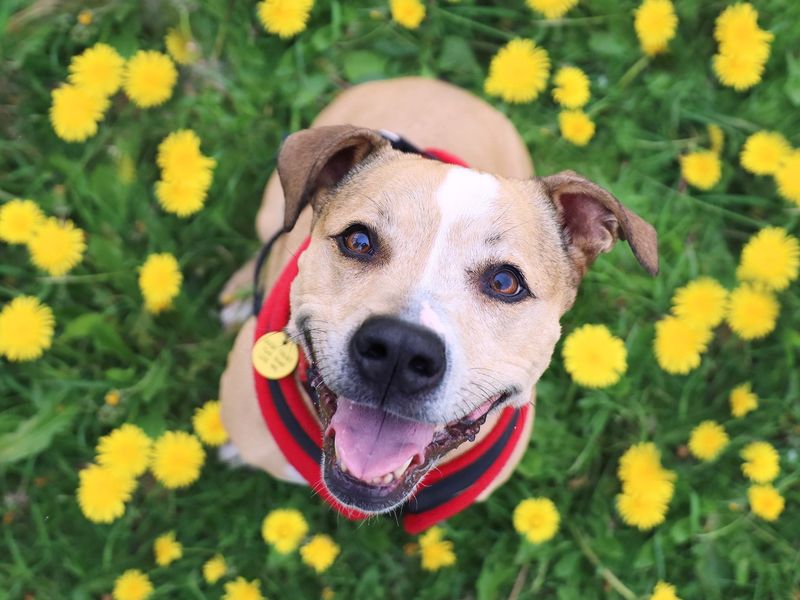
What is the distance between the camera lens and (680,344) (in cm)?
396

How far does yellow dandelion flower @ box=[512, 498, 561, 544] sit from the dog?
71 centimetres

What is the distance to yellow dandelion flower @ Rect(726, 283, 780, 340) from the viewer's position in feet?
13.4

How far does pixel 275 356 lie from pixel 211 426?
36.0 inches

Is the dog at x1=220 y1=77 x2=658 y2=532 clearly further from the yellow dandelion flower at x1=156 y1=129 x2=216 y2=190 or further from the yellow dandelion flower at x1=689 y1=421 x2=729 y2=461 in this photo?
the yellow dandelion flower at x1=689 y1=421 x2=729 y2=461

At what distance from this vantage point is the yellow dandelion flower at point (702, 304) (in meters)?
4.02

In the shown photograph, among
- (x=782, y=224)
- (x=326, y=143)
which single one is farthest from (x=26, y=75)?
(x=782, y=224)

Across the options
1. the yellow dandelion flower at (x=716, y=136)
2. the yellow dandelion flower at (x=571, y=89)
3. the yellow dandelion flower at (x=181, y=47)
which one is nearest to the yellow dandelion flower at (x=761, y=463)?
the yellow dandelion flower at (x=716, y=136)

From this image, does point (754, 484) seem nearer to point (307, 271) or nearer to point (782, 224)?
point (782, 224)

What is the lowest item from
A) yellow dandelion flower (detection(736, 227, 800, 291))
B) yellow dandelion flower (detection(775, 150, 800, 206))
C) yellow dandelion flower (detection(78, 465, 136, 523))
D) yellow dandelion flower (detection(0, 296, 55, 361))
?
yellow dandelion flower (detection(78, 465, 136, 523))

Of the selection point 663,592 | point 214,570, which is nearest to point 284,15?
point 214,570

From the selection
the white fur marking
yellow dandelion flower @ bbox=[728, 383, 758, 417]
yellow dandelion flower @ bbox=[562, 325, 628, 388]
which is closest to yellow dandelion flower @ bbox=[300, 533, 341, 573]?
yellow dandelion flower @ bbox=[562, 325, 628, 388]

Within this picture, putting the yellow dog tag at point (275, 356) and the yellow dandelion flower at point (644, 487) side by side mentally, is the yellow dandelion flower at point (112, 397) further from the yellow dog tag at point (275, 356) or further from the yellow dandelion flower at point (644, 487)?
the yellow dandelion flower at point (644, 487)

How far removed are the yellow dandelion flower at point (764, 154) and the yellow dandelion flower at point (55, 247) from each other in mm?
3965

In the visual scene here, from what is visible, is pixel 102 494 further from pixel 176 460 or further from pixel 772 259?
pixel 772 259
